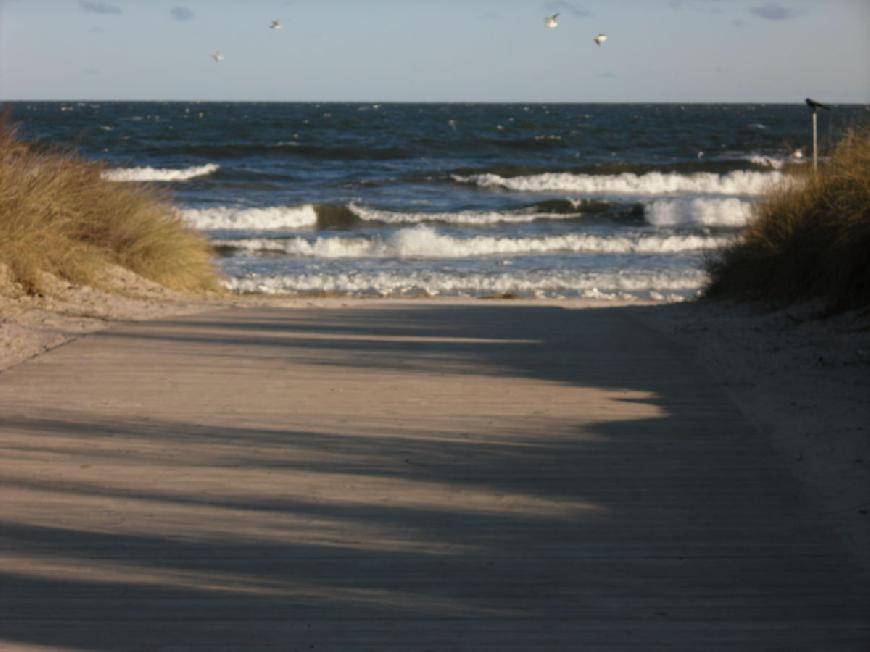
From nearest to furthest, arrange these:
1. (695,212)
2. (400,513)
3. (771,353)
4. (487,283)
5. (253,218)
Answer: (400,513) < (771,353) < (487,283) < (253,218) < (695,212)

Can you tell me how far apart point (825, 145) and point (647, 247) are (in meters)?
10.4

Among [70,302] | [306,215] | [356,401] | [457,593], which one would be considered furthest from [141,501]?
[306,215]

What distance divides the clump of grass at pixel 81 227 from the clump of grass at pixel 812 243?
6.69 m

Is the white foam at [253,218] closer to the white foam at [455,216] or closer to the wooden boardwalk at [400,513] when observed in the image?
the white foam at [455,216]

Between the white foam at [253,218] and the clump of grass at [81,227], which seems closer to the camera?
the clump of grass at [81,227]

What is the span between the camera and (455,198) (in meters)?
34.5

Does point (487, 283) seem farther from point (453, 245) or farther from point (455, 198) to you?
point (455, 198)

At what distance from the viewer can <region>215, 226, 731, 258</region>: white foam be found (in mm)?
24281

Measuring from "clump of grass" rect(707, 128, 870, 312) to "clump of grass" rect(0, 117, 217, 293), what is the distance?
22.0ft

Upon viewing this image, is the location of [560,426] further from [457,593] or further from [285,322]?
[285,322]

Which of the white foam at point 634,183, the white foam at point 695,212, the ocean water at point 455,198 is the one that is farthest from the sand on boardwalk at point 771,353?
the white foam at point 634,183

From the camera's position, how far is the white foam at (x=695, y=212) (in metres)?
30.5

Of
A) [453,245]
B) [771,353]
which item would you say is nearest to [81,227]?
[771,353]

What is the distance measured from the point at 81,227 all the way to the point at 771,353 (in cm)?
859
